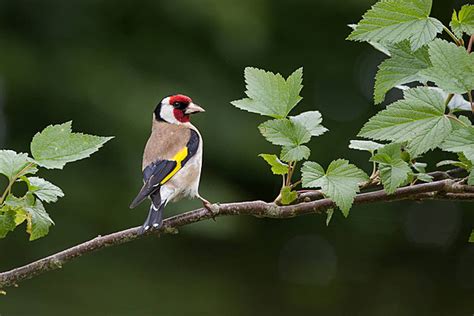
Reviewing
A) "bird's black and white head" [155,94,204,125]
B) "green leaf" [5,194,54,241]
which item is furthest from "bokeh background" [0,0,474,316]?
"green leaf" [5,194,54,241]

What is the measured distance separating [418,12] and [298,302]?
9665 mm

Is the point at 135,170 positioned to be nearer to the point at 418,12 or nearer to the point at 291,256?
the point at 291,256

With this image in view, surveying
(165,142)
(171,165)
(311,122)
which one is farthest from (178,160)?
(311,122)

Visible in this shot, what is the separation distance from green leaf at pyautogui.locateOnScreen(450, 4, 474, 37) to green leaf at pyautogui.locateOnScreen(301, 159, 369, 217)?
1.37 ft

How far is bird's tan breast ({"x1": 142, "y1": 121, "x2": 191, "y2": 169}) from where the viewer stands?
3826 millimetres

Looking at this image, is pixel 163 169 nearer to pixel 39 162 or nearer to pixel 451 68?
pixel 39 162

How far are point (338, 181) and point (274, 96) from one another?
292 mm

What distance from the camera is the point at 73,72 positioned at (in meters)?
10.2

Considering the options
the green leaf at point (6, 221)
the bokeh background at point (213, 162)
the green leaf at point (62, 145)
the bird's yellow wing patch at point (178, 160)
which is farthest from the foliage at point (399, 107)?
the bokeh background at point (213, 162)

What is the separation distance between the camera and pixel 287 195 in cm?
215

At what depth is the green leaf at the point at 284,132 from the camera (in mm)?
2250

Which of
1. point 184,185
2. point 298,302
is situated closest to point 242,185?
point 298,302

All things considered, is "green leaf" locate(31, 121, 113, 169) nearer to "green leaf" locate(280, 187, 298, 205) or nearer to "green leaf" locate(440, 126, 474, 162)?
"green leaf" locate(280, 187, 298, 205)

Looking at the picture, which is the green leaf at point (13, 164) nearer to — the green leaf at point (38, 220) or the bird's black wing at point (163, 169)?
the green leaf at point (38, 220)
